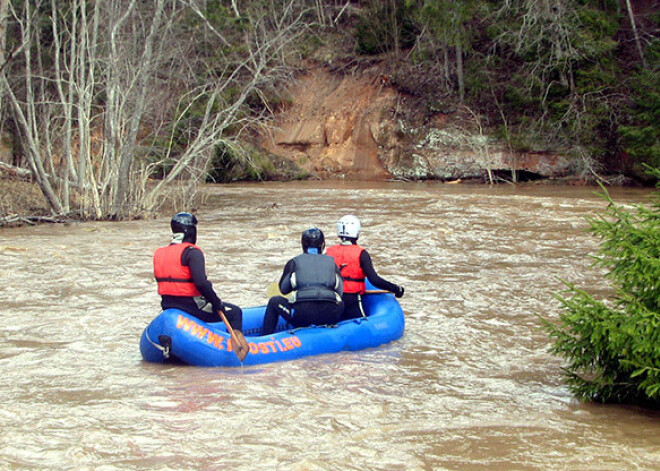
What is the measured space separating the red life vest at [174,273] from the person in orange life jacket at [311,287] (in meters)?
0.92

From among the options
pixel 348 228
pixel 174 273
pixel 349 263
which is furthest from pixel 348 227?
pixel 174 273

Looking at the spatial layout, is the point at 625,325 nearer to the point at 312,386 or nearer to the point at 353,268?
the point at 312,386

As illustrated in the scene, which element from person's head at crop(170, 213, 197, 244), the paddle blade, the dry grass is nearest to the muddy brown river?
the paddle blade

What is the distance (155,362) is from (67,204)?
10.5m

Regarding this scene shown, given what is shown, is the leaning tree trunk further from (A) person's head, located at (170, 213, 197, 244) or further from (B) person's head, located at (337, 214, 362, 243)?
(A) person's head, located at (170, 213, 197, 244)

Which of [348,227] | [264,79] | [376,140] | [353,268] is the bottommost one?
[353,268]

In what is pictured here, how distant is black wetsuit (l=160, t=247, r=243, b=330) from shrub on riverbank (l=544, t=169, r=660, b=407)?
9.09 feet

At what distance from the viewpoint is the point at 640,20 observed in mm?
27641

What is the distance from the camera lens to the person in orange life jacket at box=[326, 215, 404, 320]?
745 cm

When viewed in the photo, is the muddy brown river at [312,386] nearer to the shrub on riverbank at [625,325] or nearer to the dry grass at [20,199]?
the shrub on riverbank at [625,325]

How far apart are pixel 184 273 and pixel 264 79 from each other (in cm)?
1024

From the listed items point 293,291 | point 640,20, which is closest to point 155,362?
point 293,291

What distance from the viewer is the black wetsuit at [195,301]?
635cm

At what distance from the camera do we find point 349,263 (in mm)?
7543
